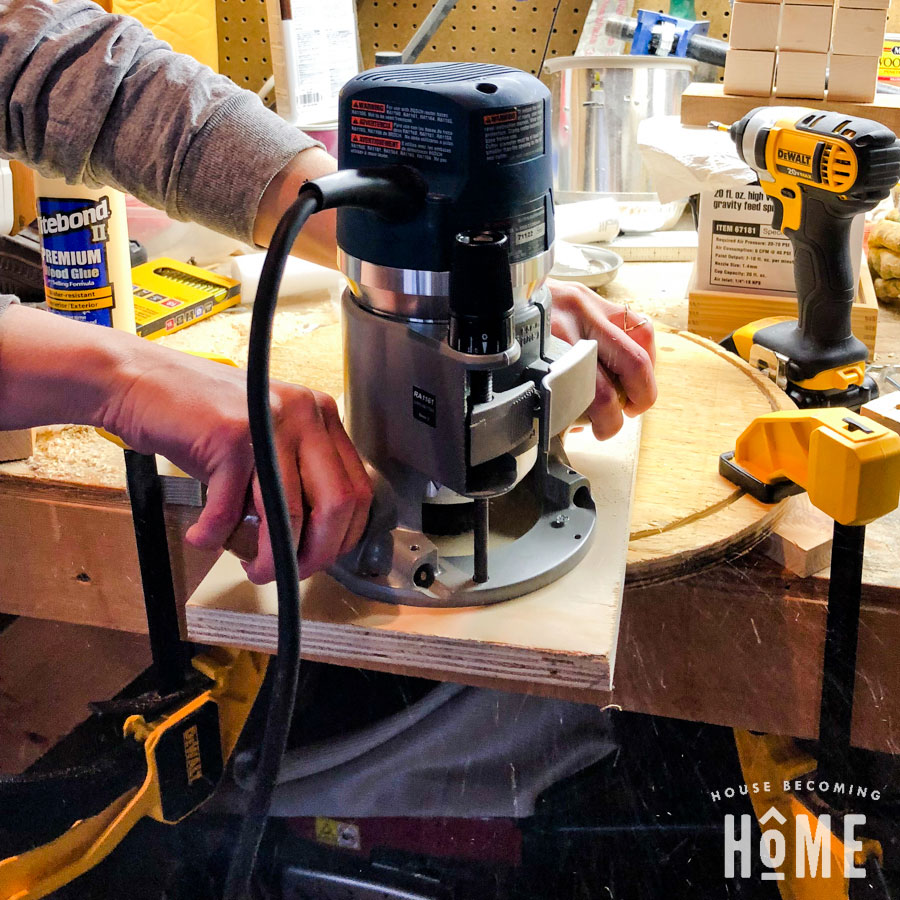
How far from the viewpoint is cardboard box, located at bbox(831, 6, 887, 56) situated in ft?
3.39

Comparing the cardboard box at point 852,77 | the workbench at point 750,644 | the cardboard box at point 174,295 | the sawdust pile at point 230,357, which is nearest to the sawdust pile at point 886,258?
the cardboard box at point 852,77

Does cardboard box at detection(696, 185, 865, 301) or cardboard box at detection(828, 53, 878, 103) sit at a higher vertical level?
cardboard box at detection(828, 53, 878, 103)

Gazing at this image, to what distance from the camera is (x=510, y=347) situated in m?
0.48

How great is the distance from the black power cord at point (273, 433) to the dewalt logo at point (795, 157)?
52cm

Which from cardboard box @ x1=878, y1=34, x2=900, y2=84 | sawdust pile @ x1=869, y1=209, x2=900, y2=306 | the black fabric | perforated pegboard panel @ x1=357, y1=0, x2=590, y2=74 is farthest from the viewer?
perforated pegboard panel @ x1=357, y1=0, x2=590, y2=74

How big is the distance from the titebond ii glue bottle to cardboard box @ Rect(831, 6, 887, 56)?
0.77m

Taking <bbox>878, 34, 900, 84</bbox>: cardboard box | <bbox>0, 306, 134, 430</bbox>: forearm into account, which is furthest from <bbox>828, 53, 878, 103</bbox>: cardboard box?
<bbox>0, 306, 134, 430</bbox>: forearm

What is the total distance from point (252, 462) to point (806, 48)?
2.77ft

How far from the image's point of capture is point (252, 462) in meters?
0.56

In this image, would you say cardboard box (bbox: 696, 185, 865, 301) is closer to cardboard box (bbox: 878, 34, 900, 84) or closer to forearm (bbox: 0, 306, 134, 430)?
cardboard box (bbox: 878, 34, 900, 84)

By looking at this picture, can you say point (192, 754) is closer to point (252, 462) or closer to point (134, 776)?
point (134, 776)

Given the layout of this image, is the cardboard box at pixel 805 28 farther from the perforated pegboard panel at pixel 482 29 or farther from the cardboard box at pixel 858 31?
the perforated pegboard panel at pixel 482 29

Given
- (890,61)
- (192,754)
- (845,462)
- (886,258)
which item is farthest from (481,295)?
(890,61)

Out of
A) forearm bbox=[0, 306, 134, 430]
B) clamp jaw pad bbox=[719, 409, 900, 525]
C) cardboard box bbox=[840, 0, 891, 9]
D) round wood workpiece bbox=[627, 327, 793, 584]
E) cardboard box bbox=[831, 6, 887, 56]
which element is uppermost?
cardboard box bbox=[840, 0, 891, 9]
